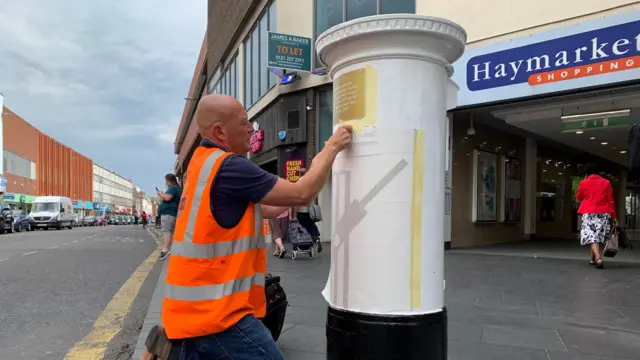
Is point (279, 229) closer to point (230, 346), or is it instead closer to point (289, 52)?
point (289, 52)

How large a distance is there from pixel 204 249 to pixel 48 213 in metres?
40.0

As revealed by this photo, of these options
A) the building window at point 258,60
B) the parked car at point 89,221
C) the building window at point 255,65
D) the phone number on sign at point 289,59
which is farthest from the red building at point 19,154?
the phone number on sign at point 289,59

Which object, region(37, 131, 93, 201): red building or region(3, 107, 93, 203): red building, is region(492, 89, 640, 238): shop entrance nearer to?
region(3, 107, 93, 203): red building

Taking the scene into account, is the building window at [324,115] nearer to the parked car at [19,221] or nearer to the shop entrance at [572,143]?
the shop entrance at [572,143]

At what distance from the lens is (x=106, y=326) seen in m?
4.70

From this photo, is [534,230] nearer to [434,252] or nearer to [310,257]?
[310,257]

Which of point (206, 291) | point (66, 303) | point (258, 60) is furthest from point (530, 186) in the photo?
point (206, 291)

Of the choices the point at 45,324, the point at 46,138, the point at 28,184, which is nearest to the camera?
the point at 45,324

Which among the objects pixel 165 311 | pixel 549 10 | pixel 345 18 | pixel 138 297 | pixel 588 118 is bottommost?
pixel 138 297

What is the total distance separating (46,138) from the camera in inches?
2724

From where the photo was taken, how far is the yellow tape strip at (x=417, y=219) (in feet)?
6.52

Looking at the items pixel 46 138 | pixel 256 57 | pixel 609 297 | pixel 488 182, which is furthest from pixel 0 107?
pixel 609 297

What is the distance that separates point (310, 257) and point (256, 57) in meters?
10.5

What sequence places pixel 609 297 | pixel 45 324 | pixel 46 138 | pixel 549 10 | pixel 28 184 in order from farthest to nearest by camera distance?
1. pixel 46 138
2. pixel 28 184
3. pixel 549 10
4. pixel 609 297
5. pixel 45 324
